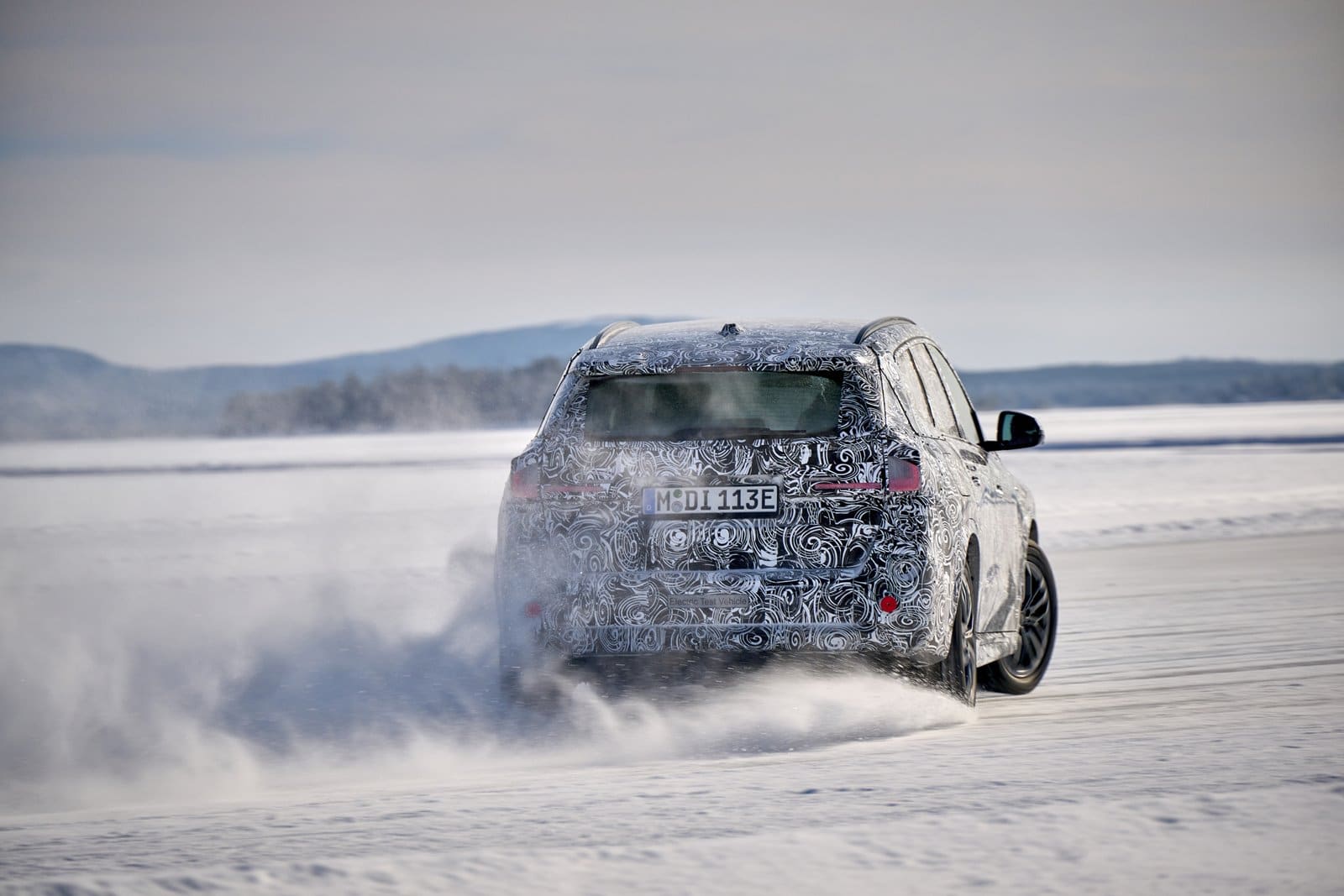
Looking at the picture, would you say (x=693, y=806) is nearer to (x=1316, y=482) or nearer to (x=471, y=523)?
(x=471, y=523)

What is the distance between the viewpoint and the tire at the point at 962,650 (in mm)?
7305

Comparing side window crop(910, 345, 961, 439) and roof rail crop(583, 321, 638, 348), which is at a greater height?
roof rail crop(583, 321, 638, 348)

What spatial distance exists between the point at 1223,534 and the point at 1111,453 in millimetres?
21960

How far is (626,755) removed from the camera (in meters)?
7.14

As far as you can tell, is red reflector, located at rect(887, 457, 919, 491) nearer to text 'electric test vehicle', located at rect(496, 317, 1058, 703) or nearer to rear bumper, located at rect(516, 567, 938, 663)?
text 'electric test vehicle', located at rect(496, 317, 1058, 703)

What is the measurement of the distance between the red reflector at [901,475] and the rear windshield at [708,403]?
293 mm

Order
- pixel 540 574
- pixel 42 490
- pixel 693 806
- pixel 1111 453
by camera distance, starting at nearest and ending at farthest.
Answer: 1. pixel 693 806
2. pixel 540 574
3. pixel 42 490
4. pixel 1111 453

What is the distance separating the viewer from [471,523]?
2153 cm

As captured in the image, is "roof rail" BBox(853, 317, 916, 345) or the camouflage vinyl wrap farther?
"roof rail" BBox(853, 317, 916, 345)

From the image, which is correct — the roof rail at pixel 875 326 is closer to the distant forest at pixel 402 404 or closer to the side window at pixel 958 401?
the side window at pixel 958 401

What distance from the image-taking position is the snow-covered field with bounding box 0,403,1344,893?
508 centimetres

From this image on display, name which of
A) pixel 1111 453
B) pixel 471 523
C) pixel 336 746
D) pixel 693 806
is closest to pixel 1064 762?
pixel 693 806

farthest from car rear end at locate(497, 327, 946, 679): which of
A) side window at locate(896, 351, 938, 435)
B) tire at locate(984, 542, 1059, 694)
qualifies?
tire at locate(984, 542, 1059, 694)

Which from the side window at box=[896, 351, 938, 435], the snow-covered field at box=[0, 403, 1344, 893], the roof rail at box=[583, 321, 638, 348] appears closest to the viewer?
the snow-covered field at box=[0, 403, 1344, 893]
